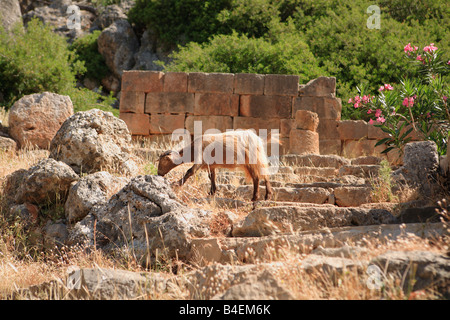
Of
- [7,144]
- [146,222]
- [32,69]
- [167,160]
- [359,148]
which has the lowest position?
[146,222]

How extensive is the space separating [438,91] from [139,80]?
835 cm

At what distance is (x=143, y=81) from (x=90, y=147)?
251 inches

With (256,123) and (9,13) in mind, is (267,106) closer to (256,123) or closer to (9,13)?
(256,123)

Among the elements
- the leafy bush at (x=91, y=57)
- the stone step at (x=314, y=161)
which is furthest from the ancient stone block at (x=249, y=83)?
the leafy bush at (x=91, y=57)

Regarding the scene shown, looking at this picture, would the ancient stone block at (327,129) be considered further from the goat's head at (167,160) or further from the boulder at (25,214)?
the boulder at (25,214)

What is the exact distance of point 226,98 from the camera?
1283cm

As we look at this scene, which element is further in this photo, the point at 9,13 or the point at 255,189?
the point at 9,13

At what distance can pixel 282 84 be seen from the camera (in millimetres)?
12656

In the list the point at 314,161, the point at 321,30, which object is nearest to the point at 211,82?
the point at 314,161

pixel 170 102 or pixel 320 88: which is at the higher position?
pixel 320 88

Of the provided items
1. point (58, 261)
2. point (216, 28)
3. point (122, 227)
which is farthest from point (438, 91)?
point (216, 28)

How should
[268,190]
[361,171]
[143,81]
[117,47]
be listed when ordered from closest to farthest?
1. [268,190]
2. [361,171]
3. [143,81]
4. [117,47]

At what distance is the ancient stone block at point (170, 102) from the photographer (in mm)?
12906

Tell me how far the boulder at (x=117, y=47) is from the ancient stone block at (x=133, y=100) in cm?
1079
